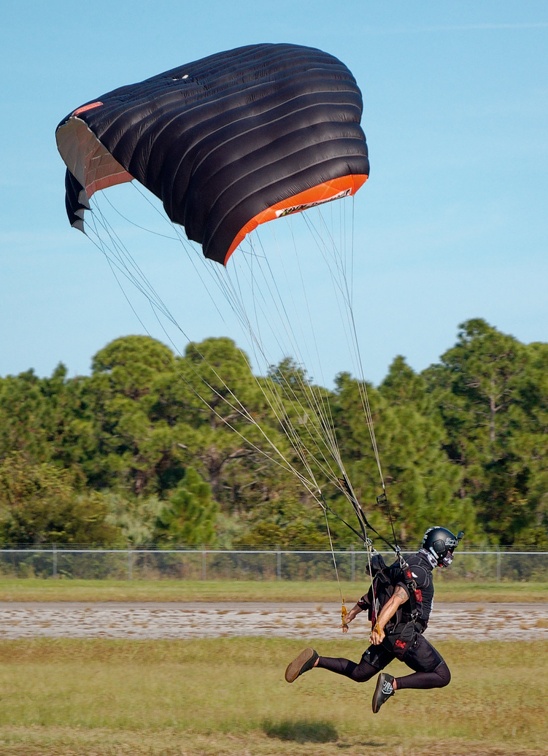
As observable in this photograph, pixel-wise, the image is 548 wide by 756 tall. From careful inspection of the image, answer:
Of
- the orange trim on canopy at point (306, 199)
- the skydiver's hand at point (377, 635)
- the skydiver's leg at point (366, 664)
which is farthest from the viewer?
the orange trim on canopy at point (306, 199)

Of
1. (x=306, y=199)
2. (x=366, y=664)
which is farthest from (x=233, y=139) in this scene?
(x=366, y=664)

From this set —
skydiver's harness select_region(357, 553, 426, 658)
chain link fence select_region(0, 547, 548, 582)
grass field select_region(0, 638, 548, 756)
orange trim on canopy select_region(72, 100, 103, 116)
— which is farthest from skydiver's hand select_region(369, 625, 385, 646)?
chain link fence select_region(0, 547, 548, 582)

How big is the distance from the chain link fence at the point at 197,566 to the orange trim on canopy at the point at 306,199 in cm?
1959

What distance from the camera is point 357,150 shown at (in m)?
13.1

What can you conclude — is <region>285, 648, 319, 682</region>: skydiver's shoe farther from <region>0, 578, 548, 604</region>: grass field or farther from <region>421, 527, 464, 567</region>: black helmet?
<region>0, 578, 548, 604</region>: grass field

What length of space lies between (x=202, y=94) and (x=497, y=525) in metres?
26.7

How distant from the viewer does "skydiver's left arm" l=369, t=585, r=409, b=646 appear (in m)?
10.4

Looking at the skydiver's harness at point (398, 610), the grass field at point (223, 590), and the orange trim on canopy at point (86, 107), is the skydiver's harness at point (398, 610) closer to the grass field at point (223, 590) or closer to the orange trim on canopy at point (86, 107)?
the orange trim on canopy at point (86, 107)

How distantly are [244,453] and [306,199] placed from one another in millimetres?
31969

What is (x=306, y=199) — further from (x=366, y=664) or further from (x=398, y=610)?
(x=366, y=664)

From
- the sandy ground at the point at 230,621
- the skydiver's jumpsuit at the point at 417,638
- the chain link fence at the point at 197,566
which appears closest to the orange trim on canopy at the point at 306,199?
the skydiver's jumpsuit at the point at 417,638

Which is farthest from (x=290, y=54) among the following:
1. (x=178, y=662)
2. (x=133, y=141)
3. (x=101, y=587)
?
(x=101, y=587)

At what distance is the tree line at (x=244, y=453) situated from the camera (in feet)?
118

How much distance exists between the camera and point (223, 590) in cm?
2933
